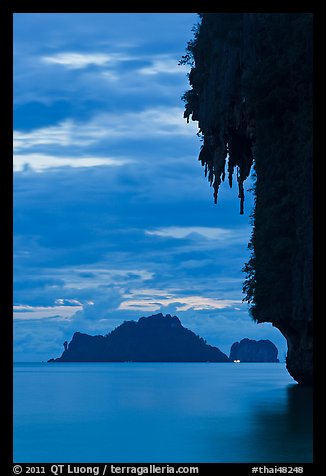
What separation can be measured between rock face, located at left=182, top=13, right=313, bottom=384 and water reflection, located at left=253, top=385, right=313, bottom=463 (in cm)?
356

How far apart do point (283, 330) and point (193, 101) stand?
487 inches

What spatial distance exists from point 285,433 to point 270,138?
1385 cm

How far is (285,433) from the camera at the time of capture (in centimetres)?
2297

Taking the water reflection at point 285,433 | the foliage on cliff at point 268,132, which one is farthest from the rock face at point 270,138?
the water reflection at point 285,433

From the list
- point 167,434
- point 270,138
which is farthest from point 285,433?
point 270,138

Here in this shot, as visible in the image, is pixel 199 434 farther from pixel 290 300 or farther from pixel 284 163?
pixel 284 163

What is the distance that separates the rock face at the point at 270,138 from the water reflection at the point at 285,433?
11.7 feet

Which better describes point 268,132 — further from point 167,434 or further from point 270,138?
point 167,434

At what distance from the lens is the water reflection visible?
1880 centimetres

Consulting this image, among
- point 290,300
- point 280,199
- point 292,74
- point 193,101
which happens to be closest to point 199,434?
point 290,300

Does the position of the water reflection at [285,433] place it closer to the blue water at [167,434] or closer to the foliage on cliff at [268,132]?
the blue water at [167,434]

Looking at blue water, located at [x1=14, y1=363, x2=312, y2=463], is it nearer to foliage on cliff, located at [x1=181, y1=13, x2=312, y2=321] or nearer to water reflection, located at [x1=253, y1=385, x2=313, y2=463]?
water reflection, located at [x1=253, y1=385, x2=313, y2=463]

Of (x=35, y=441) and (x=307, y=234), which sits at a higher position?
(x=307, y=234)
